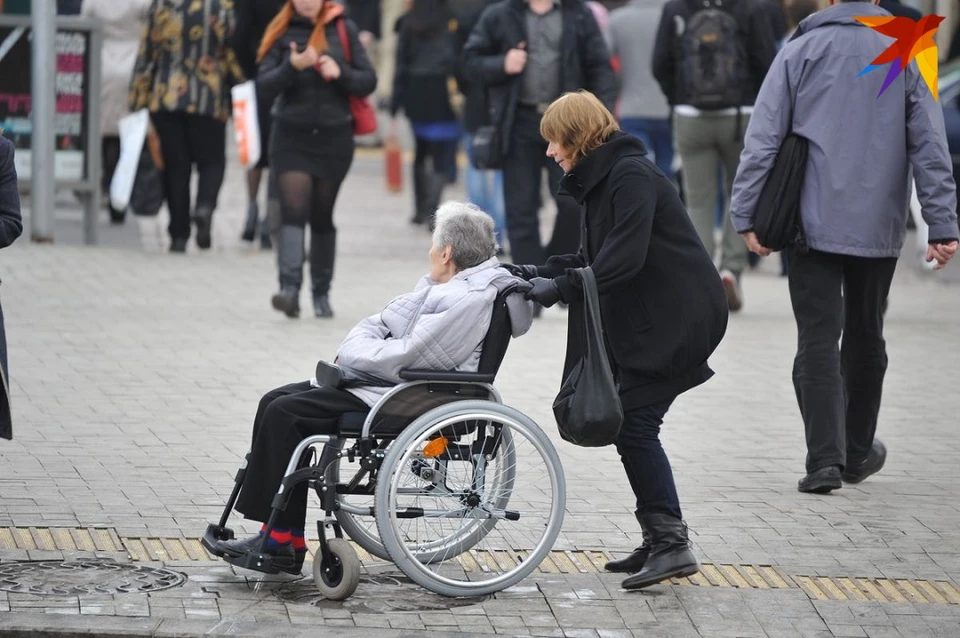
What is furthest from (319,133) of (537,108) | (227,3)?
(227,3)

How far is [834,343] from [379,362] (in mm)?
2066

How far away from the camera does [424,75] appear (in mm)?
16047

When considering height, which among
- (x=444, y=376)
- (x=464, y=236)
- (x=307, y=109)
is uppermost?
(x=464, y=236)

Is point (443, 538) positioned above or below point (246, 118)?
above

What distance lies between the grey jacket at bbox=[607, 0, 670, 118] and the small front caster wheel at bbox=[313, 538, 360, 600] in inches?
322

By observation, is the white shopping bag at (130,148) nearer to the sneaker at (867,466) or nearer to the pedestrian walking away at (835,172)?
the pedestrian walking away at (835,172)

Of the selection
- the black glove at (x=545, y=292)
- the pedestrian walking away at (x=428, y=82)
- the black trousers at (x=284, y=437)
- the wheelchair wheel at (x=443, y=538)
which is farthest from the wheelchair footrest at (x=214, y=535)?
the pedestrian walking away at (x=428, y=82)

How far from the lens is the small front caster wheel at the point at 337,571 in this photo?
508 centimetres

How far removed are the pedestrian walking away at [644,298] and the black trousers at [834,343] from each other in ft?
3.97

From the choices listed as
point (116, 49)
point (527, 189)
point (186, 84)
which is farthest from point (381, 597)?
point (116, 49)

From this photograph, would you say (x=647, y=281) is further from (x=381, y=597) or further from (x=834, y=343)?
(x=834, y=343)

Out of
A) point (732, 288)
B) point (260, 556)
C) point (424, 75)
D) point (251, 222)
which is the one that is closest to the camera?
point (260, 556)

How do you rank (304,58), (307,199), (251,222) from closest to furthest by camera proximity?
(304,58) → (307,199) → (251,222)

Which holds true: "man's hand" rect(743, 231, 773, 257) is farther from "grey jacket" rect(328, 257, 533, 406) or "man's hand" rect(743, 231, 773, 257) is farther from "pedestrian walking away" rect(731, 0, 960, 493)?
"grey jacket" rect(328, 257, 533, 406)
